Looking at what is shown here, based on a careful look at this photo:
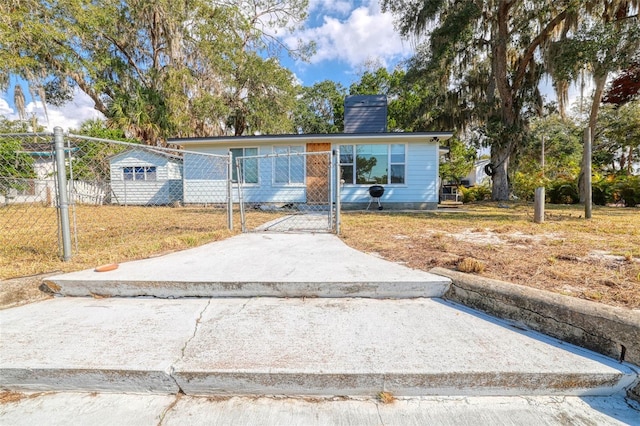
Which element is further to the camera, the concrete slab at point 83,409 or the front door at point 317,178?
the front door at point 317,178

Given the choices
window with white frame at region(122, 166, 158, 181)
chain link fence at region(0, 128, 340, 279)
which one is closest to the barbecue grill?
chain link fence at region(0, 128, 340, 279)

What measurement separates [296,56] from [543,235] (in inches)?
745

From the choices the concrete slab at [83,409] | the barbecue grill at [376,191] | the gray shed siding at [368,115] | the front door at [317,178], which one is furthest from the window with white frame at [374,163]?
the concrete slab at [83,409]

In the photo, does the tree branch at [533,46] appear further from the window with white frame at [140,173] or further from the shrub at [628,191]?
the window with white frame at [140,173]

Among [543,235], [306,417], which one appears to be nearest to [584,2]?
[543,235]

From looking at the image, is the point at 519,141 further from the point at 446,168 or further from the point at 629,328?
the point at 446,168

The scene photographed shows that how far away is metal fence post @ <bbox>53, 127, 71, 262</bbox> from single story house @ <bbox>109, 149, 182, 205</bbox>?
1016cm

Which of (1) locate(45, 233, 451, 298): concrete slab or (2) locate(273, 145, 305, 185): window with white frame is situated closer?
(1) locate(45, 233, 451, 298): concrete slab

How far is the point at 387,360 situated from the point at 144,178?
14931 millimetres

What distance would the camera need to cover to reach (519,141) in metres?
11.5

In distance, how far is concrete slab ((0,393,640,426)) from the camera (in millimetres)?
1355

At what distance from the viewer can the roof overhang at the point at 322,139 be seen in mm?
10266

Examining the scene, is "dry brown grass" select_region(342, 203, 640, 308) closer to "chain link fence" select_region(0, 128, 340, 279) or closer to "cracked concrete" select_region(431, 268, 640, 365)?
"cracked concrete" select_region(431, 268, 640, 365)

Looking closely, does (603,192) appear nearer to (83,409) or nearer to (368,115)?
(368,115)
